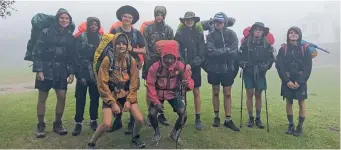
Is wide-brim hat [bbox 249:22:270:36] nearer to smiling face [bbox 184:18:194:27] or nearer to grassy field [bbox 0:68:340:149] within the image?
smiling face [bbox 184:18:194:27]

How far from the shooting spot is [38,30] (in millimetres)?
7727

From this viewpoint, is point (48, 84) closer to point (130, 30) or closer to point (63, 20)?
point (63, 20)

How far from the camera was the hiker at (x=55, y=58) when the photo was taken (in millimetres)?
7559

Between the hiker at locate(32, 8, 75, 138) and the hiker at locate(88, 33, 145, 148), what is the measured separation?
1.44 m

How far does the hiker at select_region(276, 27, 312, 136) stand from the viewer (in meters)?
8.42

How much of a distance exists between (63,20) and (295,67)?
619 cm

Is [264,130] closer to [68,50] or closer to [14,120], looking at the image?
[68,50]

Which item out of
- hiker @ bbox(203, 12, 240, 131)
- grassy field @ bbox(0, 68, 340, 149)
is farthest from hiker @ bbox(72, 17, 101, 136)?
hiker @ bbox(203, 12, 240, 131)

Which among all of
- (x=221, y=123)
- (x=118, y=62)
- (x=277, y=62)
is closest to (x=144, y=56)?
(x=118, y=62)

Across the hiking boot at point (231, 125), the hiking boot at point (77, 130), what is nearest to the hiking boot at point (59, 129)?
the hiking boot at point (77, 130)

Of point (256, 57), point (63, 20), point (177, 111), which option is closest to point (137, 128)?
point (177, 111)

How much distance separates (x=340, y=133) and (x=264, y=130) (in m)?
2.39

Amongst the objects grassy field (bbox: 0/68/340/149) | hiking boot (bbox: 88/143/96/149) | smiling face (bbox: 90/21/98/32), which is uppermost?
smiling face (bbox: 90/21/98/32)

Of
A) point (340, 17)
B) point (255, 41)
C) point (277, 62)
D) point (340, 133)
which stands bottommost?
point (340, 133)
